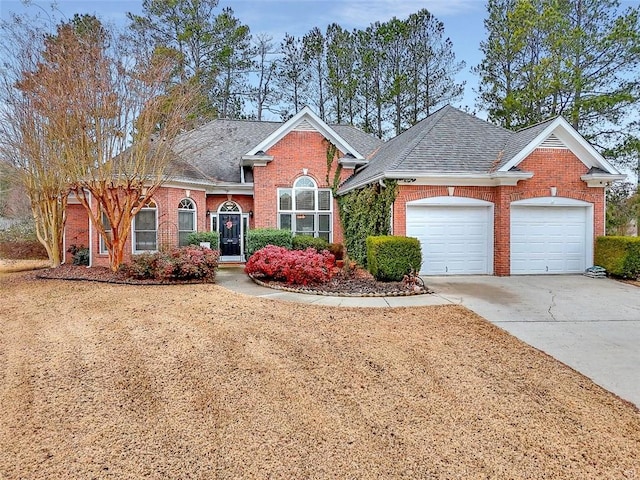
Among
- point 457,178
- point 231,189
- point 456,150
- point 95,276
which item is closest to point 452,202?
point 457,178

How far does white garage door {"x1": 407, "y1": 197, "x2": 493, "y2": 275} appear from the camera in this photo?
1215cm

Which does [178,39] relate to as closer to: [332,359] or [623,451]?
[332,359]

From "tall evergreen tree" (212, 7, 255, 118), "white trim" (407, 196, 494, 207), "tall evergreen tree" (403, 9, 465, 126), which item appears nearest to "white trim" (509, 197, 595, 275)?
"white trim" (407, 196, 494, 207)

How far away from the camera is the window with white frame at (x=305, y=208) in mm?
15922

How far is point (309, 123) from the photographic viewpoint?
1581 cm

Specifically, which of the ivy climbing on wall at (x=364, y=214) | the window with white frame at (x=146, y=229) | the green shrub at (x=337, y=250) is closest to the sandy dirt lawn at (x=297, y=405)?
the ivy climbing on wall at (x=364, y=214)

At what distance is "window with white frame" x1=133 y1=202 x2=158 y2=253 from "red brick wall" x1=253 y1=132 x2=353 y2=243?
3.73 meters

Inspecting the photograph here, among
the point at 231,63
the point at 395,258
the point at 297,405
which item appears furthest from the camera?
the point at 231,63

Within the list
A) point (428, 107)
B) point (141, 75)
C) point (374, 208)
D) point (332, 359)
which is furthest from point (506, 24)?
point (332, 359)

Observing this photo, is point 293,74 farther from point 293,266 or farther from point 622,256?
point 622,256

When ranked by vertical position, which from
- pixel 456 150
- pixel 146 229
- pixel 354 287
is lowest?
pixel 354 287

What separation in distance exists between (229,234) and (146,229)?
10.5ft

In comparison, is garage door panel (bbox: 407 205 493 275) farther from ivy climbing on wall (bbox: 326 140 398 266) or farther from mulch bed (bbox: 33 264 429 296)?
mulch bed (bbox: 33 264 429 296)

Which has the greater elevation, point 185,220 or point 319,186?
point 319,186
